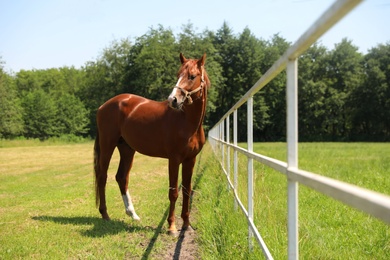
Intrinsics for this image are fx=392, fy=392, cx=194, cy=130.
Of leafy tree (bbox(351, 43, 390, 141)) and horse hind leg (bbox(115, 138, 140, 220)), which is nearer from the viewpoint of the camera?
leafy tree (bbox(351, 43, 390, 141))

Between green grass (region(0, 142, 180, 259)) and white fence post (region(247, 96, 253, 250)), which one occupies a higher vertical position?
white fence post (region(247, 96, 253, 250))

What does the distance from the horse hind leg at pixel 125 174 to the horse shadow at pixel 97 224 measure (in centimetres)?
24

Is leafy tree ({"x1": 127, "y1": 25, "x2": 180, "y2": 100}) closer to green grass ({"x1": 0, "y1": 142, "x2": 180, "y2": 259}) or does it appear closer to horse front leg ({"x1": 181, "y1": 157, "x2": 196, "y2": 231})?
green grass ({"x1": 0, "y1": 142, "x2": 180, "y2": 259})

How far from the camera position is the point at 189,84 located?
4.46m

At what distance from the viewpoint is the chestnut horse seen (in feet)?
15.0

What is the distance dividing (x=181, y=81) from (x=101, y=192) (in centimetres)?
223

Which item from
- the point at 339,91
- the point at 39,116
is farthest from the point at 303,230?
the point at 39,116

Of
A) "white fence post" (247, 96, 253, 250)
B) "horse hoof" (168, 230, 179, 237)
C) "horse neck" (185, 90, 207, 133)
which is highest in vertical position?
"horse neck" (185, 90, 207, 133)

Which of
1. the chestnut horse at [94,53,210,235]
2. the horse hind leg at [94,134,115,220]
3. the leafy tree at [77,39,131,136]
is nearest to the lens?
the chestnut horse at [94,53,210,235]

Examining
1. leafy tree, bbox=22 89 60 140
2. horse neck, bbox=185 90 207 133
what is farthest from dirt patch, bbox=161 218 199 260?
leafy tree, bbox=22 89 60 140

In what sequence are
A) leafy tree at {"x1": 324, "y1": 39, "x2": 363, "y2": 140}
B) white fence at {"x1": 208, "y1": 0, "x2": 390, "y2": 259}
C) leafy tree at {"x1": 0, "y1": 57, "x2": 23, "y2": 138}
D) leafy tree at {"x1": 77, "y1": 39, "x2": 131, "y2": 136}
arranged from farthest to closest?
1. leafy tree at {"x1": 77, "y1": 39, "x2": 131, "y2": 136}
2. leafy tree at {"x1": 0, "y1": 57, "x2": 23, "y2": 138}
3. leafy tree at {"x1": 324, "y1": 39, "x2": 363, "y2": 140}
4. white fence at {"x1": 208, "y1": 0, "x2": 390, "y2": 259}

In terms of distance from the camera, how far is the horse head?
4258 mm

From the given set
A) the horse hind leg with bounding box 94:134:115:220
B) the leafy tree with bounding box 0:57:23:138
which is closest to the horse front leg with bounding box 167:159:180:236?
the horse hind leg with bounding box 94:134:115:220

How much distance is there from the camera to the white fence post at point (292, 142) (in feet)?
5.41
